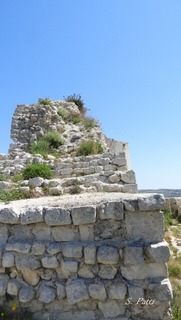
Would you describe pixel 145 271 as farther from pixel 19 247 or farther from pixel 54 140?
pixel 54 140

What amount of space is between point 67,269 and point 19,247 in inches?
28.5

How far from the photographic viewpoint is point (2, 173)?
979 centimetres

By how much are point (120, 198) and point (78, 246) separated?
0.85 meters

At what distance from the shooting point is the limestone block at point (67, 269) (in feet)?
11.8

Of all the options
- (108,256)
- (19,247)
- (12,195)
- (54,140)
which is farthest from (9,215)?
(54,140)

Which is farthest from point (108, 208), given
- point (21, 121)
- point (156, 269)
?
point (21, 121)

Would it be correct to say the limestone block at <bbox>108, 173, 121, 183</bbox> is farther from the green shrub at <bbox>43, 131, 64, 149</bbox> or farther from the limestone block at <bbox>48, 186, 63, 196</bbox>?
the green shrub at <bbox>43, 131, 64, 149</bbox>

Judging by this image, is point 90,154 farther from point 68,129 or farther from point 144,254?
point 144,254

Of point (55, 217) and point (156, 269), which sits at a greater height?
point (55, 217)

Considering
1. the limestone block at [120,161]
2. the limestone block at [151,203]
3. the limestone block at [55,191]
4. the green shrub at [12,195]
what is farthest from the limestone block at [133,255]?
the limestone block at [120,161]

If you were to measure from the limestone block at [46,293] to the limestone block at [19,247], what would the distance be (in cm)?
52

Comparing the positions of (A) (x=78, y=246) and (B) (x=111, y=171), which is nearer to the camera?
(A) (x=78, y=246)

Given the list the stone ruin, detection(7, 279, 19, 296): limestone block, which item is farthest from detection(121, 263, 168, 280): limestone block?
detection(7, 279, 19, 296): limestone block

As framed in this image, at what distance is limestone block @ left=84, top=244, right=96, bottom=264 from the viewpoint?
3541 millimetres
